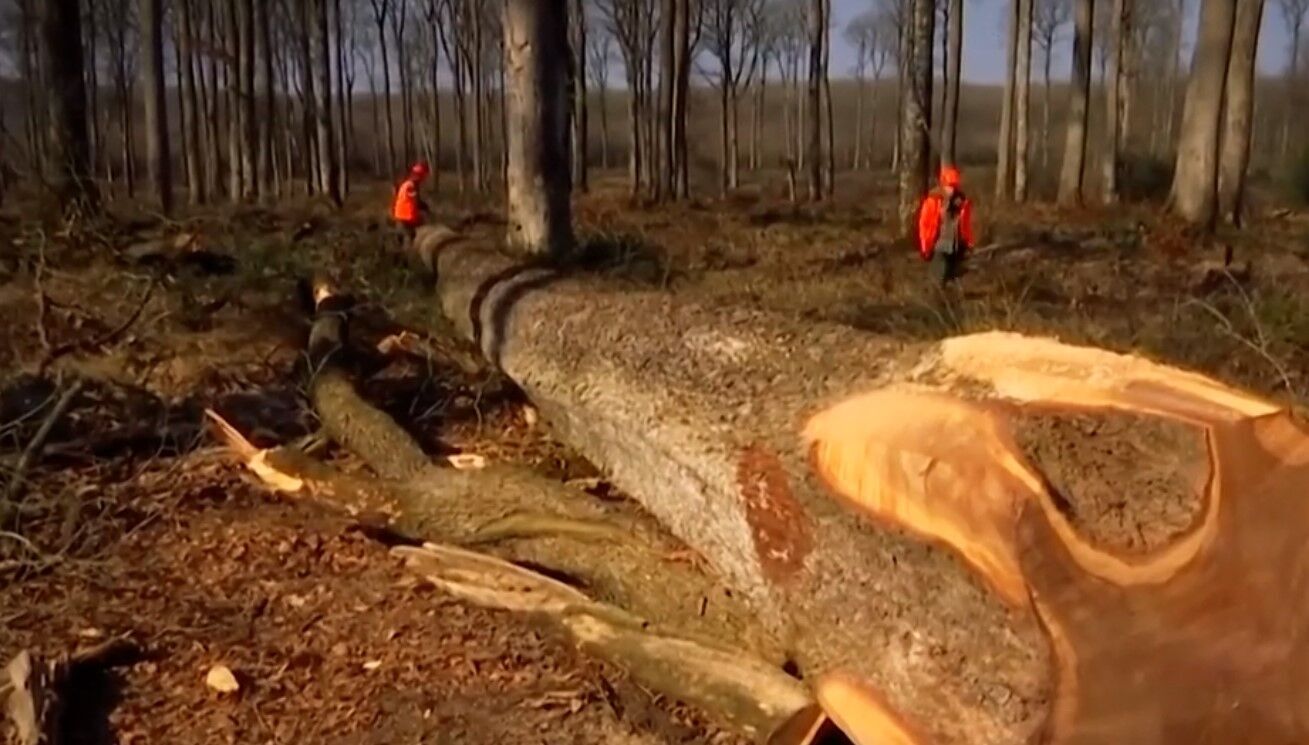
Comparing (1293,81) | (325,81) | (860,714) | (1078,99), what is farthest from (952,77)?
(1293,81)

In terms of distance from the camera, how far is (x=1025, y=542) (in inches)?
127

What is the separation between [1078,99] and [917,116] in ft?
38.0

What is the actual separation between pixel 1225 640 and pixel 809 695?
46.0 inches

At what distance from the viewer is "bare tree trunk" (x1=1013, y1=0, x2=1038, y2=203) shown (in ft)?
88.0

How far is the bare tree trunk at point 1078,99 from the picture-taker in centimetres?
2425

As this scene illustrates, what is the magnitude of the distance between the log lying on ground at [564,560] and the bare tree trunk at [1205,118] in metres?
13.6

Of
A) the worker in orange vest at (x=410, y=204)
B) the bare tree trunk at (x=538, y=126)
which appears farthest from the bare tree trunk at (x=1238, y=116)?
the worker in orange vest at (x=410, y=204)

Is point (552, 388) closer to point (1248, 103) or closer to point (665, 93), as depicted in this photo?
point (1248, 103)

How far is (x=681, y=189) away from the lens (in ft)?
87.2

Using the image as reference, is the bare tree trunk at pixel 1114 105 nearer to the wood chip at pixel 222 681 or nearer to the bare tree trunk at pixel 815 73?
the bare tree trunk at pixel 815 73

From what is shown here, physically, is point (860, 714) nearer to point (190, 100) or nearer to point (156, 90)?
point (156, 90)

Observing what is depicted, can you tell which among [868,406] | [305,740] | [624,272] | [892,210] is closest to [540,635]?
[305,740]

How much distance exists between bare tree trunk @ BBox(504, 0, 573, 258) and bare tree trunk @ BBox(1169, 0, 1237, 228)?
945 centimetres

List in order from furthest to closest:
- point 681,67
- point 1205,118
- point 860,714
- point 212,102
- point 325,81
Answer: point 212,102
point 325,81
point 681,67
point 1205,118
point 860,714
